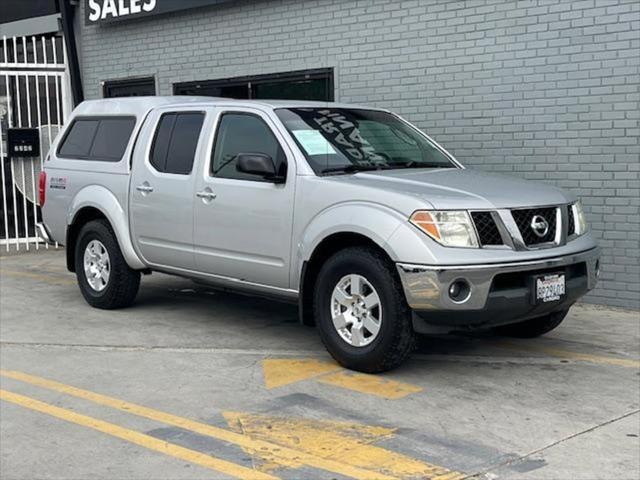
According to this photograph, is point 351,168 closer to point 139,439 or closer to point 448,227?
point 448,227

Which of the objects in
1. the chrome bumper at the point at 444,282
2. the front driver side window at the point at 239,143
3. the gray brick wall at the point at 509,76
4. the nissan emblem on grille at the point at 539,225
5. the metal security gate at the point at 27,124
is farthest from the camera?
the metal security gate at the point at 27,124

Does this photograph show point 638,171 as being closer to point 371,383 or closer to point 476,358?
point 476,358

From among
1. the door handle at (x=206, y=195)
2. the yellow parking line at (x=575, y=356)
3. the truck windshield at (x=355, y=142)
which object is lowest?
the yellow parking line at (x=575, y=356)

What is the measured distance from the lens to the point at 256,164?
6.20m

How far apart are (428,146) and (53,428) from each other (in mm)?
3911

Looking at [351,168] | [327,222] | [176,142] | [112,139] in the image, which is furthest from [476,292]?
[112,139]

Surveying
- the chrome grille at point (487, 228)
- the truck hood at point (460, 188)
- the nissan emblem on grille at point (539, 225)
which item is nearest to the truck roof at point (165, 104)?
the truck hood at point (460, 188)

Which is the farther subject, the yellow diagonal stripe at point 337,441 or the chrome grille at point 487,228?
the chrome grille at point 487,228

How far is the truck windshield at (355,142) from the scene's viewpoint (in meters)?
6.36

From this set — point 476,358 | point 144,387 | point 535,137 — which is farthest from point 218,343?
point 535,137

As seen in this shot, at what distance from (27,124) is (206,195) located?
7.81 meters

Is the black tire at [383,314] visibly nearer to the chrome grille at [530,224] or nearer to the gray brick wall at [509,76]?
the chrome grille at [530,224]

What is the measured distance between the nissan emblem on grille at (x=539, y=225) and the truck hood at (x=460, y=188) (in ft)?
0.32

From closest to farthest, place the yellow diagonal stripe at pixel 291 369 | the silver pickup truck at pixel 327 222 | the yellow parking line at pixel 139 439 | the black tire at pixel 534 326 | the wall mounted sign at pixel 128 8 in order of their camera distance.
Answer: the yellow parking line at pixel 139 439, the silver pickup truck at pixel 327 222, the yellow diagonal stripe at pixel 291 369, the black tire at pixel 534 326, the wall mounted sign at pixel 128 8
